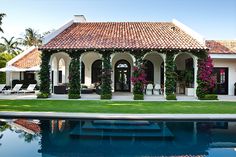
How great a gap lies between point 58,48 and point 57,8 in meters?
8.90

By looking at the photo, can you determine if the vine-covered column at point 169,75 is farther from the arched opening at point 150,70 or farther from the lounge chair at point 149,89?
the arched opening at point 150,70

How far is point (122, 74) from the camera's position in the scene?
2750 cm

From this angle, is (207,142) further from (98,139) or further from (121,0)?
(121,0)

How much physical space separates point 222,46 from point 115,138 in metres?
19.3

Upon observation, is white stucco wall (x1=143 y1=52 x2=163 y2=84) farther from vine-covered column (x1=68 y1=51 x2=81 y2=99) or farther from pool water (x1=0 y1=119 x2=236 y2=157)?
pool water (x1=0 y1=119 x2=236 y2=157)

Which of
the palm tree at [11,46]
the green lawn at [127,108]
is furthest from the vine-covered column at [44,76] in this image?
the palm tree at [11,46]

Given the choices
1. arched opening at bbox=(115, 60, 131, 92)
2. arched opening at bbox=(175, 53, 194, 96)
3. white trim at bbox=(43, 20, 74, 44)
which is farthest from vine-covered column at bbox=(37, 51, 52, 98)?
arched opening at bbox=(175, 53, 194, 96)

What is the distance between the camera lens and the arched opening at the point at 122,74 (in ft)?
89.8

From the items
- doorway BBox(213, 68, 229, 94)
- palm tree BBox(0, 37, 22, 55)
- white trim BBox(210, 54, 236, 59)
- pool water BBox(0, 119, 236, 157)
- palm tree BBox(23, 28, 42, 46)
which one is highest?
palm tree BBox(23, 28, 42, 46)

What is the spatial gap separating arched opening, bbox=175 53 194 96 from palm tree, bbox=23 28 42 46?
42.8 metres

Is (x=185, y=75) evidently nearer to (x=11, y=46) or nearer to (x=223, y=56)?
(x=223, y=56)

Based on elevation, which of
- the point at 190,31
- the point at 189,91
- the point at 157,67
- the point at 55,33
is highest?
the point at 190,31

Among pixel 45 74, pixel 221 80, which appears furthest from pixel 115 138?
pixel 221 80

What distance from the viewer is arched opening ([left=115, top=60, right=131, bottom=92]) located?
89.8ft
